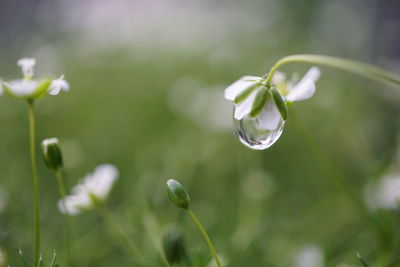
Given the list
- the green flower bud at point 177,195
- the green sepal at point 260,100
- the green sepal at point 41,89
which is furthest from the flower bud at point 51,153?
the green sepal at point 260,100

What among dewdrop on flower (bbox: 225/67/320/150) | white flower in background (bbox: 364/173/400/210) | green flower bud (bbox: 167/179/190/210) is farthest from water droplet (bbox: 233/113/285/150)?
white flower in background (bbox: 364/173/400/210)

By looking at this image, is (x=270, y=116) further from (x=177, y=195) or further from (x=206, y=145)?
(x=206, y=145)

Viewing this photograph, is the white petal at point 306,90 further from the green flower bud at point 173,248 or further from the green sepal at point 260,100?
the green flower bud at point 173,248

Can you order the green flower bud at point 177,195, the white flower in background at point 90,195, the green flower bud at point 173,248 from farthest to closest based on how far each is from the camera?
1. the white flower in background at point 90,195
2. the green flower bud at point 173,248
3. the green flower bud at point 177,195

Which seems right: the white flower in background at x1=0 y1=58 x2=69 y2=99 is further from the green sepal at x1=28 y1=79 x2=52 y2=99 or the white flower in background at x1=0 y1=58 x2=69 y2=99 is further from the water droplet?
the water droplet

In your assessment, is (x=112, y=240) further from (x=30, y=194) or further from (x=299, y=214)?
(x=299, y=214)
